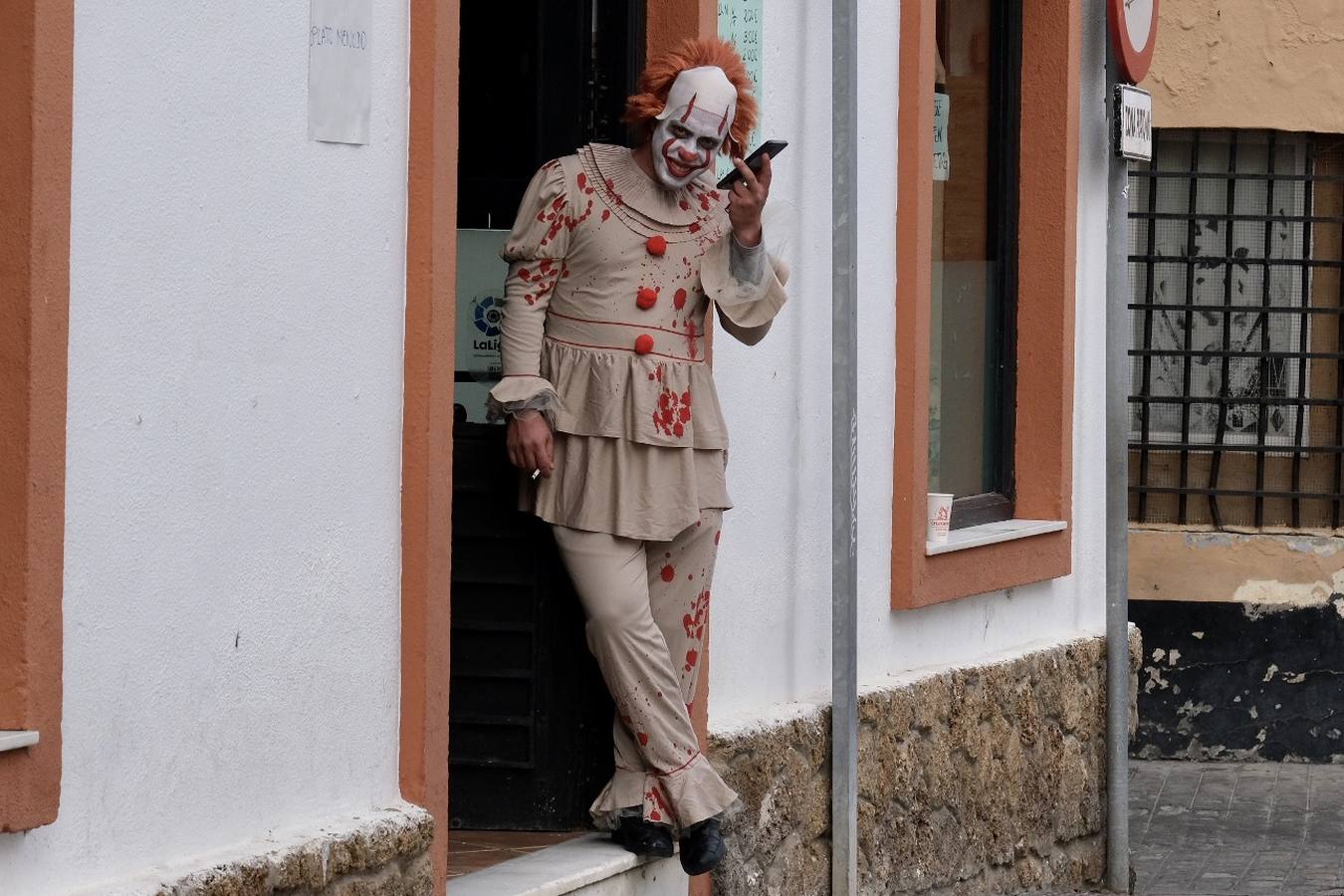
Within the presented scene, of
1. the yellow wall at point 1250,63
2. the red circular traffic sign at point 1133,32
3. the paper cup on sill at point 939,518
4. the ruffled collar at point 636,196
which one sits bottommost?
the paper cup on sill at point 939,518

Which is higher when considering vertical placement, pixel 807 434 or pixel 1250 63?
pixel 1250 63

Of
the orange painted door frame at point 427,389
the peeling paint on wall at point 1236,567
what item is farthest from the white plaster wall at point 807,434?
the peeling paint on wall at point 1236,567

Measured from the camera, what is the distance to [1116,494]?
8.12m

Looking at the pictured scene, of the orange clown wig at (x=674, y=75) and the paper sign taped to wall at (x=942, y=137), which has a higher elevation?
the paper sign taped to wall at (x=942, y=137)

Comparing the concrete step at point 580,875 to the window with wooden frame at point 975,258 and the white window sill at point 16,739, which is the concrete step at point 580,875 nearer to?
the white window sill at point 16,739

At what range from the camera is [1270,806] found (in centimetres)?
984

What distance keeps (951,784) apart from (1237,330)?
14.1 feet

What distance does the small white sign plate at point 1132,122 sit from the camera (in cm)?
807

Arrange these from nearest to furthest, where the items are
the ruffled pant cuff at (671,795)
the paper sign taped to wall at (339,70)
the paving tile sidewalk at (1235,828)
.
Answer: the paper sign taped to wall at (339,70) < the ruffled pant cuff at (671,795) < the paving tile sidewalk at (1235,828)

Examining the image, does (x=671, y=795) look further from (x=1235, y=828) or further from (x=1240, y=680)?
(x=1240, y=680)

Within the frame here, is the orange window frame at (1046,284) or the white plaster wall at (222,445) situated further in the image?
the orange window frame at (1046,284)

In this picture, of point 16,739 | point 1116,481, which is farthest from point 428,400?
point 1116,481

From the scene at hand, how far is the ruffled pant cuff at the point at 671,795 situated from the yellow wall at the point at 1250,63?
5.83 metres

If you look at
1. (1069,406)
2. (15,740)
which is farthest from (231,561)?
(1069,406)
